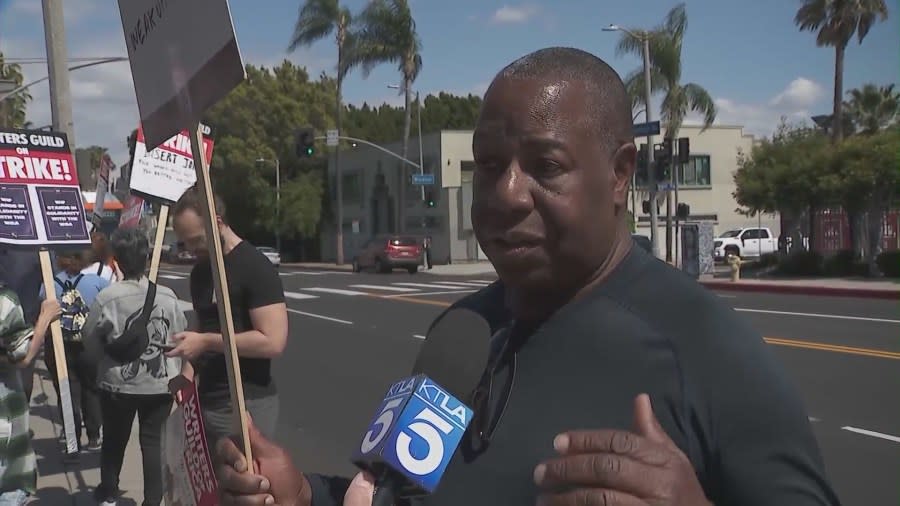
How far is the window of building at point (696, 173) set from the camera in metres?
46.5

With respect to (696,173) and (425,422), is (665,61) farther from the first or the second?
(425,422)

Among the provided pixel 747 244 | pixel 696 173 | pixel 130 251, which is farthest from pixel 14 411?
pixel 696 173

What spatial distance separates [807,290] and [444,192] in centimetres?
2347

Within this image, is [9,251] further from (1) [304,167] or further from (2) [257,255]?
(1) [304,167]

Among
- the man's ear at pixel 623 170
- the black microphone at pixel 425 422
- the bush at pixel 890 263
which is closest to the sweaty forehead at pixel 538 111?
the man's ear at pixel 623 170

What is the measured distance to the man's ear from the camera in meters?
1.50

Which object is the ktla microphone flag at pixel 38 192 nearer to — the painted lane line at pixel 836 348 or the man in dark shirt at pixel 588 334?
the man in dark shirt at pixel 588 334

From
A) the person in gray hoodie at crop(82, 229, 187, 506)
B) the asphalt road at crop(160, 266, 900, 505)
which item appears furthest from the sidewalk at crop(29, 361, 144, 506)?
the asphalt road at crop(160, 266, 900, 505)

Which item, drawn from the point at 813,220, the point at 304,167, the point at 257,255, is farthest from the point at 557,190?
the point at 304,167

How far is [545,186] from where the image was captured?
1436mm

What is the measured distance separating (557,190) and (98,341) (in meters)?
4.32

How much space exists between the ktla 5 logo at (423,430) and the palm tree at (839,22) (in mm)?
31052

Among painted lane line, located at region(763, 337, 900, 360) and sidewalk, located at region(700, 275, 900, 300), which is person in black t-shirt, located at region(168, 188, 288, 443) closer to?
painted lane line, located at region(763, 337, 900, 360)

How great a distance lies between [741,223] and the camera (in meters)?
47.7
